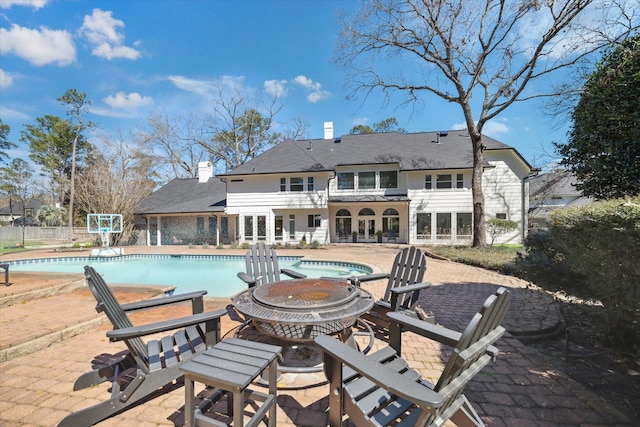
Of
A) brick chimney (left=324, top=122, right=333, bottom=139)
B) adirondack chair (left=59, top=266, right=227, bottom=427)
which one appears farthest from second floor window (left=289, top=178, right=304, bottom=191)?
adirondack chair (left=59, top=266, right=227, bottom=427)

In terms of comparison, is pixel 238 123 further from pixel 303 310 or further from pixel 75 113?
pixel 303 310

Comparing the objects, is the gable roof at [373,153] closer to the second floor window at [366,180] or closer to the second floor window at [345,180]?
the second floor window at [345,180]

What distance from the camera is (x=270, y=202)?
19.5 meters

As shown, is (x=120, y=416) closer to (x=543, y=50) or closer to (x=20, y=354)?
(x=20, y=354)

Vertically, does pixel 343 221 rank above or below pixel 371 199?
below

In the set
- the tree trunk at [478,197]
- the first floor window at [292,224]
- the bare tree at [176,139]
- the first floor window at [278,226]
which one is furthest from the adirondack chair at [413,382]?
the bare tree at [176,139]

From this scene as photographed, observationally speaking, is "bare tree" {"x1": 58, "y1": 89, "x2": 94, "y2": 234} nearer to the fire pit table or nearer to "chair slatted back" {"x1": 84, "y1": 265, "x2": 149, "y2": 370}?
"chair slatted back" {"x1": 84, "y1": 265, "x2": 149, "y2": 370}

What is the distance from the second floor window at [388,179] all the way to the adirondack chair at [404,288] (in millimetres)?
16297

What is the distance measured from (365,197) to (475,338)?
59.6 ft

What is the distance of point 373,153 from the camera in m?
20.8

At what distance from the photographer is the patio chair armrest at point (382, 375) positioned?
136 centimetres

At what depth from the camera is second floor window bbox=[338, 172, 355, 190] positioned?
799 inches

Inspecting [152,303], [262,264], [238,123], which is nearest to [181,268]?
[262,264]

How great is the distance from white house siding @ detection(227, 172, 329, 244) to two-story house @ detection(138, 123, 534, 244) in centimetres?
7
